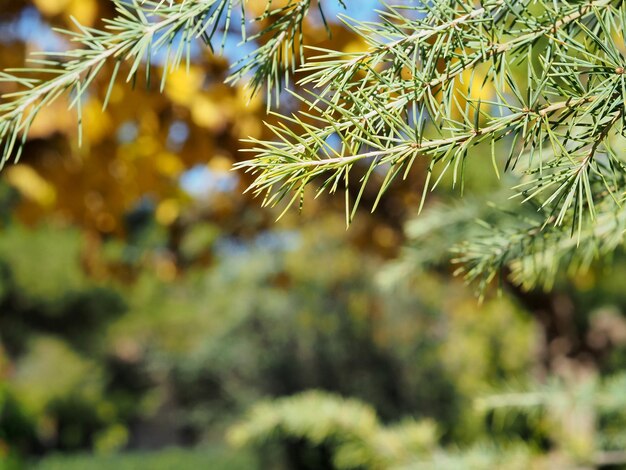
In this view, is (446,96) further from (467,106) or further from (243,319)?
(243,319)

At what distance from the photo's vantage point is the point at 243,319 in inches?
309

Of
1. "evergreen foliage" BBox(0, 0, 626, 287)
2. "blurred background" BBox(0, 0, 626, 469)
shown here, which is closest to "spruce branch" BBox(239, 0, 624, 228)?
"evergreen foliage" BBox(0, 0, 626, 287)

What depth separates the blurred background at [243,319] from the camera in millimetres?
1074

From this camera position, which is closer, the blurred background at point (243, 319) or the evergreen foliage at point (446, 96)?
the evergreen foliage at point (446, 96)

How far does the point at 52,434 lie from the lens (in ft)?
41.6

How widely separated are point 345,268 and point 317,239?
1.44 ft

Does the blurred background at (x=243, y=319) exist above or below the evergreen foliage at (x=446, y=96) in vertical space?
below

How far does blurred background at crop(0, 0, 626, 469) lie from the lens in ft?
3.52

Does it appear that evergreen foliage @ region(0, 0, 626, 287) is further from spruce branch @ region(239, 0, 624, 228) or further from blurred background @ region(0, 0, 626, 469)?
blurred background @ region(0, 0, 626, 469)

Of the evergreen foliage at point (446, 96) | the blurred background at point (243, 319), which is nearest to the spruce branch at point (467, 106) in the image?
the evergreen foliage at point (446, 96)

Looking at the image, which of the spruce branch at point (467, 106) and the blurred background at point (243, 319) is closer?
the spruce branch at point (467, 106)

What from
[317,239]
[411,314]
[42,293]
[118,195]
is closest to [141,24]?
[118,195]

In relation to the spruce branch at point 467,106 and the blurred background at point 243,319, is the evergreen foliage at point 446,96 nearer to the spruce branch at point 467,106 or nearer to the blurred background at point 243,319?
the spruce branch at point 467,106

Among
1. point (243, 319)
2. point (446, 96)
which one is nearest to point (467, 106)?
point (446, 96)
